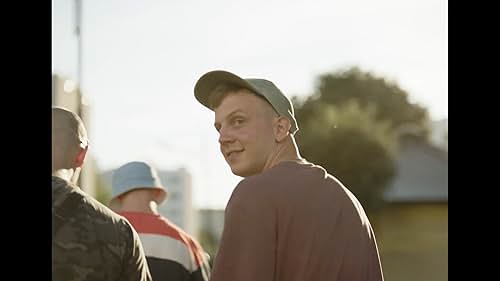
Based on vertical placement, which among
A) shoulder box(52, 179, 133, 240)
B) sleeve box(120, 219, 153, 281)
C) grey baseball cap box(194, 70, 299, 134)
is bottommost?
sleeve box(120, 219, 153, 281)

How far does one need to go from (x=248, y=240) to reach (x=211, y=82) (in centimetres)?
36

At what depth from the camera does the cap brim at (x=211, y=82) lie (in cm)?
176

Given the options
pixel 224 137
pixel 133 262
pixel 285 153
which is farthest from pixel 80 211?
pixel 285 153

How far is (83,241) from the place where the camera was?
5.87ft

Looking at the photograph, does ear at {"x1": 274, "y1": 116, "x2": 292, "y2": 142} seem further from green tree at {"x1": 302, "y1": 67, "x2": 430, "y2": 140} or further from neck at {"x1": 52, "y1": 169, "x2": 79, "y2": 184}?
neck at {"x1": 52, "y1": 169, "x2": 79, "y2": 184}

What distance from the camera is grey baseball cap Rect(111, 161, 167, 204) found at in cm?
213

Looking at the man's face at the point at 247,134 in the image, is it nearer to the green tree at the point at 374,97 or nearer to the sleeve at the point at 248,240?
the sleeve at the point at 248,240

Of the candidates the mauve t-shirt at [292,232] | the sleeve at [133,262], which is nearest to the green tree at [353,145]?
the mauve t-shirt at [292,232]

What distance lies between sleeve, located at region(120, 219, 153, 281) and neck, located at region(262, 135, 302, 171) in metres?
0.33

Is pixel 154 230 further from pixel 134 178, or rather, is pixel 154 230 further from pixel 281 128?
pixel 281 128

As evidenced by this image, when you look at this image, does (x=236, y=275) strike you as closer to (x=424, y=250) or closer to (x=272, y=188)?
(x=272, y=188)

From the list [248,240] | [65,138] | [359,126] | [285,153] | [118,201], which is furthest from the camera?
[118,201]

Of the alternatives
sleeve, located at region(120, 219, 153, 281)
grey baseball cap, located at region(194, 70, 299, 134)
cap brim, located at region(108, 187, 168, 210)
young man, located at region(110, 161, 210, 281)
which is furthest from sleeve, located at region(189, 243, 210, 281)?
grey baseball cap, located at region(194, 70, 299, 134)
